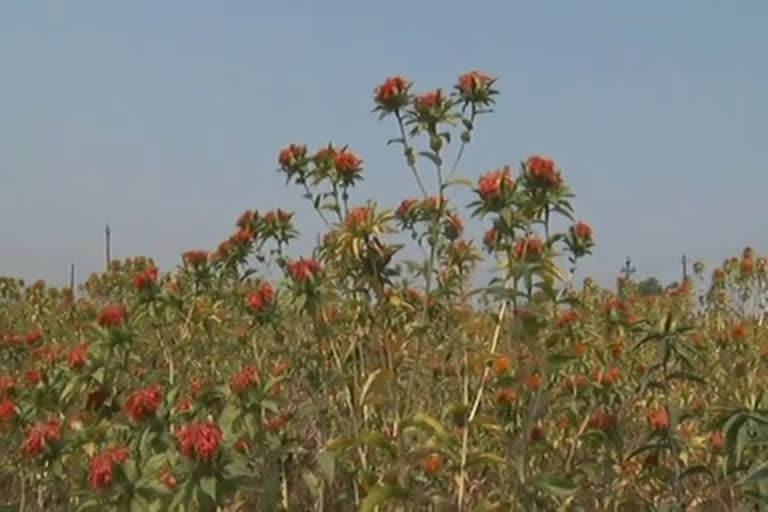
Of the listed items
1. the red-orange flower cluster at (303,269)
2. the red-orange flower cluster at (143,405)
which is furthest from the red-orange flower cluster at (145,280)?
the red-orange flower cluster at (143,405)

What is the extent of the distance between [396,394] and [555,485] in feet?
1.73

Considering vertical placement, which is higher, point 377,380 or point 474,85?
point 474,85

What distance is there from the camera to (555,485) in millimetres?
2463

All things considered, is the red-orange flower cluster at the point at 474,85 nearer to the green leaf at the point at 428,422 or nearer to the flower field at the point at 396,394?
the flower field at the point at 396,394

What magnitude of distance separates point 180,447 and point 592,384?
176 cm

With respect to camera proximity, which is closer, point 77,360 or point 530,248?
point 530,248

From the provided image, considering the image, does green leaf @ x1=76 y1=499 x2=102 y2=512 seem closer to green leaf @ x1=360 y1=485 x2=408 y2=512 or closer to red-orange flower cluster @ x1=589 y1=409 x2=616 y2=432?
green leaf @ x1=360 y1=485 x2=408 y2=512

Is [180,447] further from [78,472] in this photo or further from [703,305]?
[703,305]

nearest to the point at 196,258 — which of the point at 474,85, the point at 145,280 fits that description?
the point at 145,280

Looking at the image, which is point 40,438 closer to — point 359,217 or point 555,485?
point 359,217

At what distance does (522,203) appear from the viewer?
9.45ft

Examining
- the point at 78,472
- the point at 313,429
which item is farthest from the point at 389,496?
the point at 313,429

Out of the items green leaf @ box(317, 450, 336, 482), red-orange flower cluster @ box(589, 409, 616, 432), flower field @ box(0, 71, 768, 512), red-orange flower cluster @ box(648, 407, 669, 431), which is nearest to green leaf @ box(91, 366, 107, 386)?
flower field @ box(0, 71, 768, 512)

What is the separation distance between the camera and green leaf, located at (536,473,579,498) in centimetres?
243
